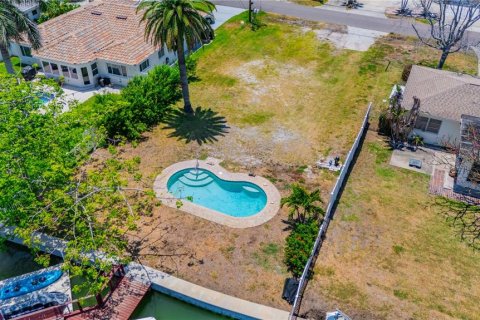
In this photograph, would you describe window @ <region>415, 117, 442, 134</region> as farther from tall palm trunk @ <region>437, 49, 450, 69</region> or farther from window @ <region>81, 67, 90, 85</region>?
window @ <region>81, 67, 90, 85</region>

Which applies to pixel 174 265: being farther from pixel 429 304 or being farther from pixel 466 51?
pixel 466 51

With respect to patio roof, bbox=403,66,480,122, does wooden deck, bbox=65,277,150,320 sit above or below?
below

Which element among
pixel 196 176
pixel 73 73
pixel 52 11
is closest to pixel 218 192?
pixel 196 176

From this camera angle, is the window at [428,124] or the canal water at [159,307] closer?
the canal water at [159,307]

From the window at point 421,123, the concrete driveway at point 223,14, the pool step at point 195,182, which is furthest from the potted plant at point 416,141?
the concrete driveway at point 223,14

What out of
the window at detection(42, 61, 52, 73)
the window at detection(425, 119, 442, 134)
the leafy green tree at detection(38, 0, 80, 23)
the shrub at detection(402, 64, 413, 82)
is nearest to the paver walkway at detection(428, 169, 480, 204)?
the window at detection(425, 119, 442, 134)

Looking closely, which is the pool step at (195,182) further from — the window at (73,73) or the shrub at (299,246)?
the window at (73,73)
